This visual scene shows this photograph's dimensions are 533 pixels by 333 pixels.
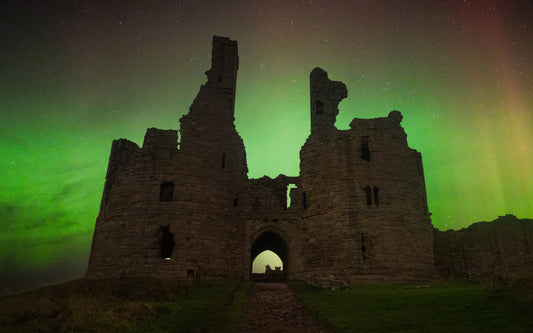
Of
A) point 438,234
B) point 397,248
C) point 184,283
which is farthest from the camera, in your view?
point 438,234

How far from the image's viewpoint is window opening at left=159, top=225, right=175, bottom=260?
69.4 ft

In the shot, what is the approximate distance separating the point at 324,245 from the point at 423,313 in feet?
36.1

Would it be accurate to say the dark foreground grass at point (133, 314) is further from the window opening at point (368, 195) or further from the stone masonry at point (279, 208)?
the window opening at point (368, 195)

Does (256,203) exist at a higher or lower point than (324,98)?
lower

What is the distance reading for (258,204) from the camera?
2416 centimetres

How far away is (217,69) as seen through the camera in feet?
86.9

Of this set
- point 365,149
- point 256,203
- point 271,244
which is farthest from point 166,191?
point 365,149

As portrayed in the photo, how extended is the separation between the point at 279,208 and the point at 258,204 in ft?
4.52

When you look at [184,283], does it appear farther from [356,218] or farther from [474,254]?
[474,254]

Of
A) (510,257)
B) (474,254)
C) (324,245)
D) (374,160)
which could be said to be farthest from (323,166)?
(510,257)

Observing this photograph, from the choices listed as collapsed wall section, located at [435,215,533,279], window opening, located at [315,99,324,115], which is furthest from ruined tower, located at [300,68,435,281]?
collapsed wall section, located at [435,215,533,279]

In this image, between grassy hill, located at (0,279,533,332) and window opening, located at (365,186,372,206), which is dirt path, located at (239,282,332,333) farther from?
window opening, located at (365,186,372,206)

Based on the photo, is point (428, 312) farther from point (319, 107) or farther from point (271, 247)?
point (271, 247)

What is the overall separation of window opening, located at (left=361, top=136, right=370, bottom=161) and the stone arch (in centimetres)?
699
